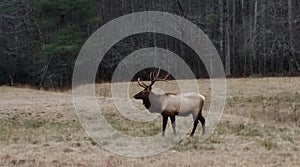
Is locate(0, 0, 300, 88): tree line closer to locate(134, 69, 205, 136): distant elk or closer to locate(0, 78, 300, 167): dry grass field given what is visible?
locate(0, 78, 300, 167): dry grass field

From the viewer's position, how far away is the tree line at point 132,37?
128 feet

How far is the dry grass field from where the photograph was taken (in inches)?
402

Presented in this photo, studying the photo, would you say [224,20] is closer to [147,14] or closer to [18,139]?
[147,14]

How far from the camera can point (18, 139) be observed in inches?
521

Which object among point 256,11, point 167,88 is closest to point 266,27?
point 256,11

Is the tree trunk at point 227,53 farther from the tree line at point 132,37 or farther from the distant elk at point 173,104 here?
the distant elk at point 173,104

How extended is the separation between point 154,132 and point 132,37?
97.4 ft

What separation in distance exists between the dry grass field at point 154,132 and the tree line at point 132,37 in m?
16.0

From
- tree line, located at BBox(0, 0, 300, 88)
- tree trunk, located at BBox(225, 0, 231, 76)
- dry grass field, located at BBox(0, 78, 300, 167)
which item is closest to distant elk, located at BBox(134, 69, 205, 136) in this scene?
dry grass field, located at BBox(0, 78, 300, 167)

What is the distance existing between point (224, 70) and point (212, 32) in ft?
17.8

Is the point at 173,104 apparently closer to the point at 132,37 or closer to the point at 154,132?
the point at 154,132

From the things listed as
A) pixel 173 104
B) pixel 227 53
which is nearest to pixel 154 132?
pixel 173 104

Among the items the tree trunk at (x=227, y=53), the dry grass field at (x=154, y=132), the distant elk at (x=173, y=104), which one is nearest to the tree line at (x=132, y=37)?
the tree trunk at (x=227, y=53)

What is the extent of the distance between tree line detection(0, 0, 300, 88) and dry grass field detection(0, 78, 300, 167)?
1601 cm
